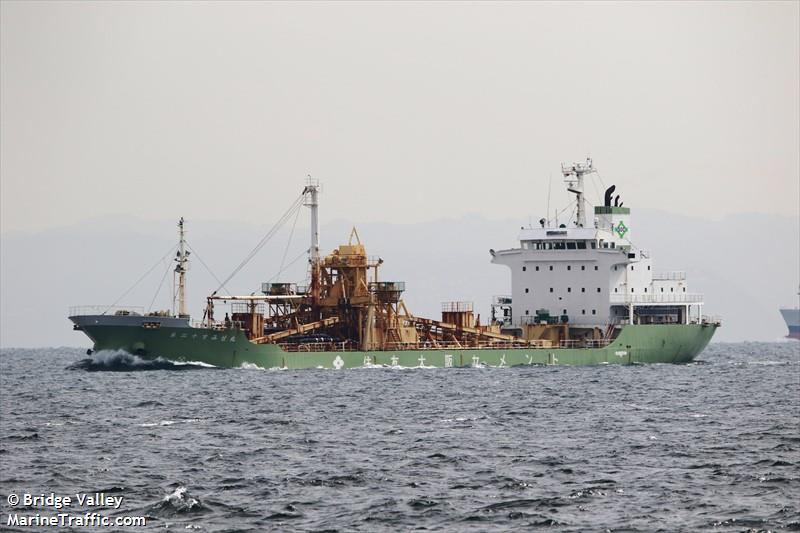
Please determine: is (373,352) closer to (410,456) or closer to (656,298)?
(656,298)

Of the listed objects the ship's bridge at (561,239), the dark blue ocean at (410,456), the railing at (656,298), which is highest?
the ship's bridge at (561,239)

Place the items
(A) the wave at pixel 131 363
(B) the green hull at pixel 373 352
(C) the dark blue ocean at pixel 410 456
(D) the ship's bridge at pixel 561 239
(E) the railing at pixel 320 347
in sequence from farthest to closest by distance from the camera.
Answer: (D) the ship's bridge at pixel 561 239
(E) the railing at pixel 320 347
(A) the wave at pixel 131 363
(B) the green hull at pixel 373 352
(C) the dark blue ocean at pixel 410 456

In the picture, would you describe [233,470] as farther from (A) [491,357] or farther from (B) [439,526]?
(A) [491,357]

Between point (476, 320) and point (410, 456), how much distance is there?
45.6 m

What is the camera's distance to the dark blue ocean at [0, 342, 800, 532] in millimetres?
25625

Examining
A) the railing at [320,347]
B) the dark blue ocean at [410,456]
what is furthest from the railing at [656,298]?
the dark blue ocean at [410,456]

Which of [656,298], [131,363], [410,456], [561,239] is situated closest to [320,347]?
[131,363]

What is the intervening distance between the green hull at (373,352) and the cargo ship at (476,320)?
0.05 meters

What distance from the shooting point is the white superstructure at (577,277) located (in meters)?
77.0

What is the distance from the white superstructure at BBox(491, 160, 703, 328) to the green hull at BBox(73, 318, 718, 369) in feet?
6.55

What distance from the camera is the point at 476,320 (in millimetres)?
78375

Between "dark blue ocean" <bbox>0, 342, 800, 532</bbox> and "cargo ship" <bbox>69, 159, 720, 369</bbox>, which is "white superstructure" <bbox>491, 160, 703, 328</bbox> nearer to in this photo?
"cargo ship" <bbox>69, 159, 720, 369</bbox>

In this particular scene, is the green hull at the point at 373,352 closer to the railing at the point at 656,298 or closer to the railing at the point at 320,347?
the railing at the point at 320,347

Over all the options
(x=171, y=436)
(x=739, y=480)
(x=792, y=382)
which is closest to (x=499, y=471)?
(x=739, y=480)
